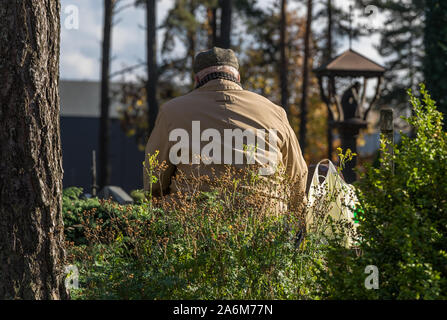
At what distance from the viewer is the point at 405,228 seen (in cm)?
280

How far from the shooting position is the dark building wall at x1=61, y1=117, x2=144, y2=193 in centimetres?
3052

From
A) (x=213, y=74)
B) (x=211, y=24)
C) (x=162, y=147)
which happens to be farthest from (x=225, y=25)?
(x=162, y=147)

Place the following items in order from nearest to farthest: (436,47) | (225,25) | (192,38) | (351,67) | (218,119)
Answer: (218,119)
(351,67)
(225,25)
(436,47)
(192,38)

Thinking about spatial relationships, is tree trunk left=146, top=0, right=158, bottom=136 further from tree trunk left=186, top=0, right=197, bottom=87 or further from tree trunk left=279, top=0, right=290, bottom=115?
tree trunk left=186, top=0, right=197, bottom=87

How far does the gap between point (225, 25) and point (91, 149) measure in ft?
59.1

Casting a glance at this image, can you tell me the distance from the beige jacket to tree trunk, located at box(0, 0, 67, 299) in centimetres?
86

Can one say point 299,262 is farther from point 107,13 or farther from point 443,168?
point 107,13

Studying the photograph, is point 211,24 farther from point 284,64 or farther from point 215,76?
point 215,76

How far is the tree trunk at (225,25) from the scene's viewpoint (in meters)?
14.2

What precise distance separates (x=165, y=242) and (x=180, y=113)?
1.05m

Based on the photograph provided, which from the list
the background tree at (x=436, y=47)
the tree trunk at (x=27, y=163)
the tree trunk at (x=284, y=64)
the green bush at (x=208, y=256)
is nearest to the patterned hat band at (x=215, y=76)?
the green bush at (x=208, y=256)

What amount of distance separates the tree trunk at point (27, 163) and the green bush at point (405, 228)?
136cm

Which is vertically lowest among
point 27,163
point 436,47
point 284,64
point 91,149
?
point 27,163

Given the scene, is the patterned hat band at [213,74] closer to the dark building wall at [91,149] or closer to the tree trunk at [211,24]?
the tree trunk at [211,24]
